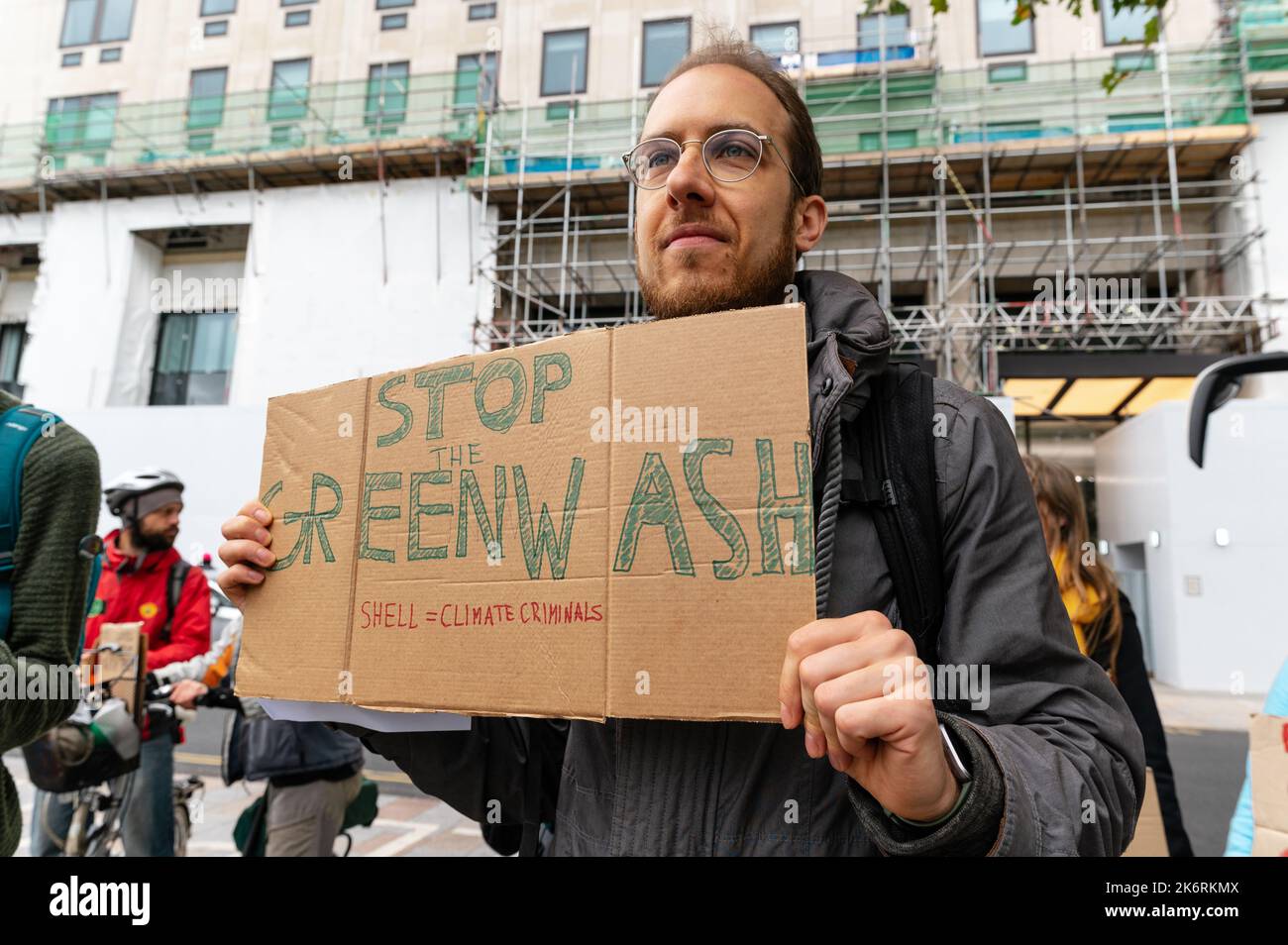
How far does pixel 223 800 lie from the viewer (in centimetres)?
602

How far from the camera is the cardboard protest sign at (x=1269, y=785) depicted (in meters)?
1.67

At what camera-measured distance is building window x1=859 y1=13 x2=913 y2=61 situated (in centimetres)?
1547

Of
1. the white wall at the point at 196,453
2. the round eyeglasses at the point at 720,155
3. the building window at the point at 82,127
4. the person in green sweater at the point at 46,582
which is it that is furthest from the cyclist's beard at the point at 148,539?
the building window at the point at 82,127

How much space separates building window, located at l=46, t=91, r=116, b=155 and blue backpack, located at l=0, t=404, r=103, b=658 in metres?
21.5

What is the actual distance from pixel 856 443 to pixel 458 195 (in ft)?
55.6

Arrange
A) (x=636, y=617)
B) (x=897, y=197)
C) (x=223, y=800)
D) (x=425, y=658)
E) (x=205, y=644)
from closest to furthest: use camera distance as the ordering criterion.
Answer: (x=636, y=617) < (x=425, y=658) < (x=205, y=644) < (x=223, y=800) < (x=897, y=197)

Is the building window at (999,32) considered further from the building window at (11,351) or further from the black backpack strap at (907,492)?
the building window at (11,351)

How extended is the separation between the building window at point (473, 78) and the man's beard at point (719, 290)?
1761cm

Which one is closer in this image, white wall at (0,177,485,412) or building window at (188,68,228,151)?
white wall at (0,177,485,412)

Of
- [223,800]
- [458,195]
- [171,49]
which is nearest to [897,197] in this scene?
[458,195]

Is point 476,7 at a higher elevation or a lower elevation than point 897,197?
higher
